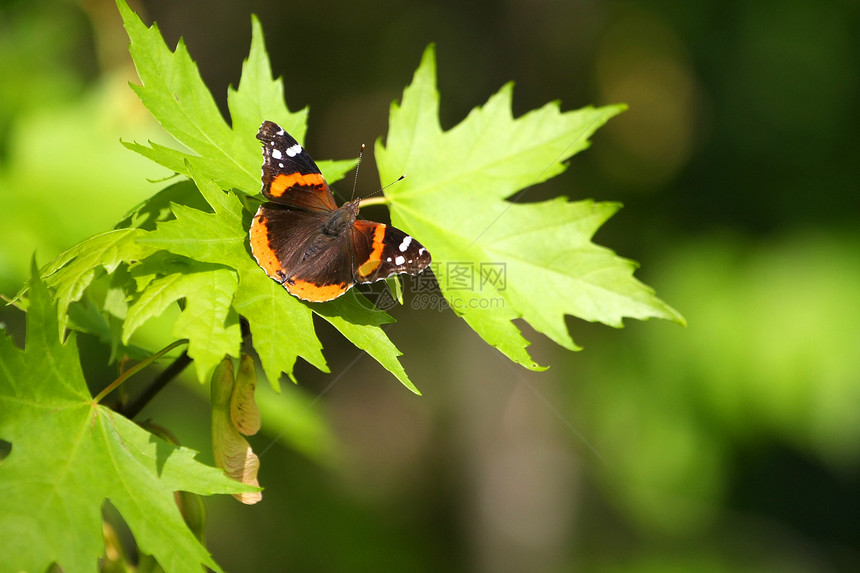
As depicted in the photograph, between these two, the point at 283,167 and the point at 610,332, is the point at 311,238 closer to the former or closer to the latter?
the point at 283,167

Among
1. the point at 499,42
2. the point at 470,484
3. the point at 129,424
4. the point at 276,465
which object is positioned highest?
the point at 499,42

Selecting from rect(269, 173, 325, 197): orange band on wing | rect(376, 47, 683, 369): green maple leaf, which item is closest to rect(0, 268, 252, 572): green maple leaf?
rect(269, 173, 325, 197): orange band on wing

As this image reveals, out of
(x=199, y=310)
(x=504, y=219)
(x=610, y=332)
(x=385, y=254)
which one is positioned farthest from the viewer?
A: (x=610, y=332)

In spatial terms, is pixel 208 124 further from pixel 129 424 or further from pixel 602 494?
pixel 602 494

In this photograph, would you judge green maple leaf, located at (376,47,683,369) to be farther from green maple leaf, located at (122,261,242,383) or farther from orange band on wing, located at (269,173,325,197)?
green maple leaf, located at (122,261,242,383)

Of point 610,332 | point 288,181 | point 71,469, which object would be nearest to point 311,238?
point 288,181

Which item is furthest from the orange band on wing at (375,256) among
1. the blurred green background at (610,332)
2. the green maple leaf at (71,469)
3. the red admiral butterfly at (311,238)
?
Answer: the blurred green background at (610,332)

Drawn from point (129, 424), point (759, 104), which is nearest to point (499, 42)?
point (759, 104)
